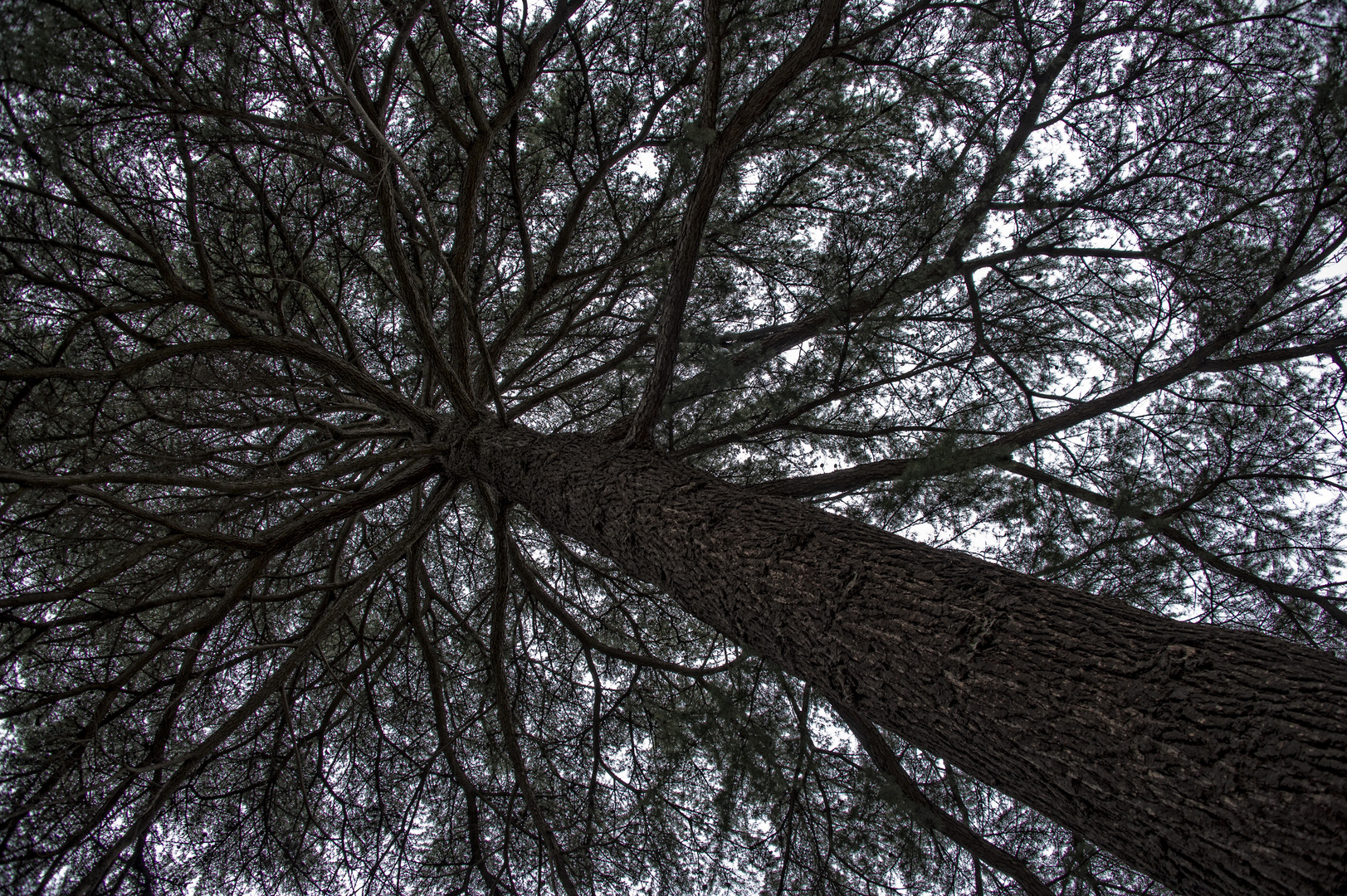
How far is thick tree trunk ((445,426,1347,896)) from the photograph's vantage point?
30.8 inches

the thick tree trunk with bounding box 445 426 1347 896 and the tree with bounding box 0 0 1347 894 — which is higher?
the tree with bounding box 0 0 1347 894

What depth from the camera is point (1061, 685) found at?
1005 millimetres

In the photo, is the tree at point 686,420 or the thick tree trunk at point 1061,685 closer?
the thick tree trunk at point 1061,685

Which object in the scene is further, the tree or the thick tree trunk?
the tree

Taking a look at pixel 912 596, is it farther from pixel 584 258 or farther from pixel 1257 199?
pixel 584 258

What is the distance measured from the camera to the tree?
1855mm

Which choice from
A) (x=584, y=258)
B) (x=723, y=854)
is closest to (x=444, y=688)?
(x=723, y=854)

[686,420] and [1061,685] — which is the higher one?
[686,420]

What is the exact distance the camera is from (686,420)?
290 centimetres

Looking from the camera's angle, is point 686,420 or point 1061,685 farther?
point 686,420

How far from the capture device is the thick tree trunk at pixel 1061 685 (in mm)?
781

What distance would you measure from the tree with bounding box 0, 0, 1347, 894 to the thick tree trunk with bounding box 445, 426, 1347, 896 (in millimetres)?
12

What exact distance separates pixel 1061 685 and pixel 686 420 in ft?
6.65

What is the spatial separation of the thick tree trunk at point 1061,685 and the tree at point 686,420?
0.01 metres
